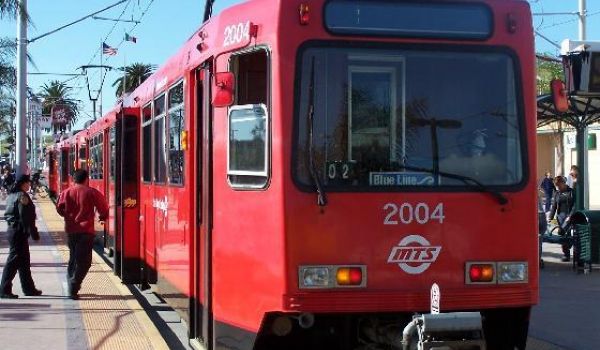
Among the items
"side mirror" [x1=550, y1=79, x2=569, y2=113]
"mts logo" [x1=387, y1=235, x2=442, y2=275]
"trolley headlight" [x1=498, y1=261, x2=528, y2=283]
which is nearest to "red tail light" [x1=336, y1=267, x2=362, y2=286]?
"mts logo" [x1=387, y1=235, x2=442, y2=275]

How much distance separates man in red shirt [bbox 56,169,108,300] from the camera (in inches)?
406

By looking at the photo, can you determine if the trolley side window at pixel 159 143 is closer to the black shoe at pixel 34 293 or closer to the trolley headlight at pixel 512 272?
the black shoe at pixel 34 293

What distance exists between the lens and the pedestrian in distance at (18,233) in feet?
34.6

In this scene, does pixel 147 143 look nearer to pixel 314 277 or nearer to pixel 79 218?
pixel 79 218

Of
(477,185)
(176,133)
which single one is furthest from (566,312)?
(176,133)

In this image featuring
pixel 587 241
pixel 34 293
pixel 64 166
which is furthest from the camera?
pixel 64 166

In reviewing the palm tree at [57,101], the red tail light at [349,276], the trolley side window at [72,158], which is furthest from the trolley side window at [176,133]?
the palm tree at [57,101]

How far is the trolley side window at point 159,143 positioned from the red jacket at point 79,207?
1.94m

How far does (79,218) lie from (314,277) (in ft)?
19.6

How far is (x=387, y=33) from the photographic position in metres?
5.32

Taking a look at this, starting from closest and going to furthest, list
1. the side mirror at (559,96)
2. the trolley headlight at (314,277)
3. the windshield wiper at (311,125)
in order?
the trolley headlight at (314,277) → the windshield wiper at (311,125) → the side mirror at (559,96)

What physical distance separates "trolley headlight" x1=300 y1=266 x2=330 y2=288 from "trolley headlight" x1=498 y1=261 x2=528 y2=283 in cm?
121

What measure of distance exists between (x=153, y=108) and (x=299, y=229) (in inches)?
172

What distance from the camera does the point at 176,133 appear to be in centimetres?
739
